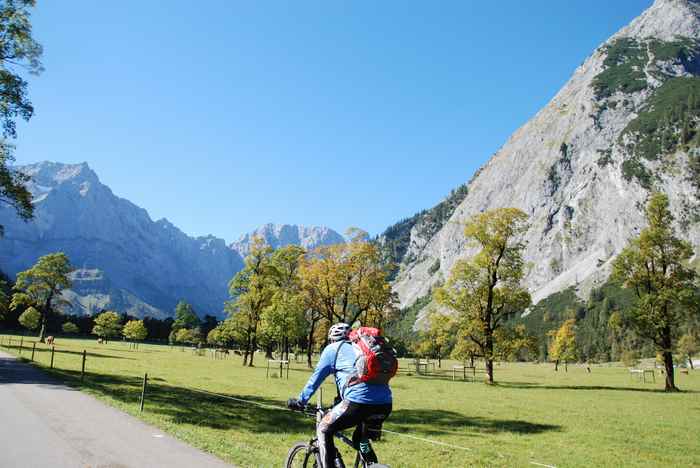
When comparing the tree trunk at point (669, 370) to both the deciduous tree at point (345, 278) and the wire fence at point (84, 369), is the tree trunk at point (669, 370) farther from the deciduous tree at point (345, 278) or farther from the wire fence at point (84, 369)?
the wire fence at point (84, 369)

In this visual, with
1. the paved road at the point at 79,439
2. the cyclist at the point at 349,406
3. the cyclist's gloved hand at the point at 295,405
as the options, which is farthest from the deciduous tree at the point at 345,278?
the cyclist at the point at 349,406

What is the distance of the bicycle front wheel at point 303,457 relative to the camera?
732cm

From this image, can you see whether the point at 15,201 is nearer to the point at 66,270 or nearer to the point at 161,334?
the point at 66,270

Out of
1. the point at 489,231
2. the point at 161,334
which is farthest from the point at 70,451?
the point at 161,334

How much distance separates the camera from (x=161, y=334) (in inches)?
6511

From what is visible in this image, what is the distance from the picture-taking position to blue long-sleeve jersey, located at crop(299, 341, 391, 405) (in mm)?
6445

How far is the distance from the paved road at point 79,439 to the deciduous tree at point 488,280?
36.8m

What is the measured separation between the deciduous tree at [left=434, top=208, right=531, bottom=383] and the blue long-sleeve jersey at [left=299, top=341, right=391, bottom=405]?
41.7 meters

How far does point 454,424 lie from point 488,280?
101ft

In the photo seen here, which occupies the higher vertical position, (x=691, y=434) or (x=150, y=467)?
(x=150, y=467)

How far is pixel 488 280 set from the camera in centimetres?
4747

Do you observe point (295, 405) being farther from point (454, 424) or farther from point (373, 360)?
point (454, 424)

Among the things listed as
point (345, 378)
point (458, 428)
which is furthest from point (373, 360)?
point (458, 428)

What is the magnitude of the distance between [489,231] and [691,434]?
1235 inches
